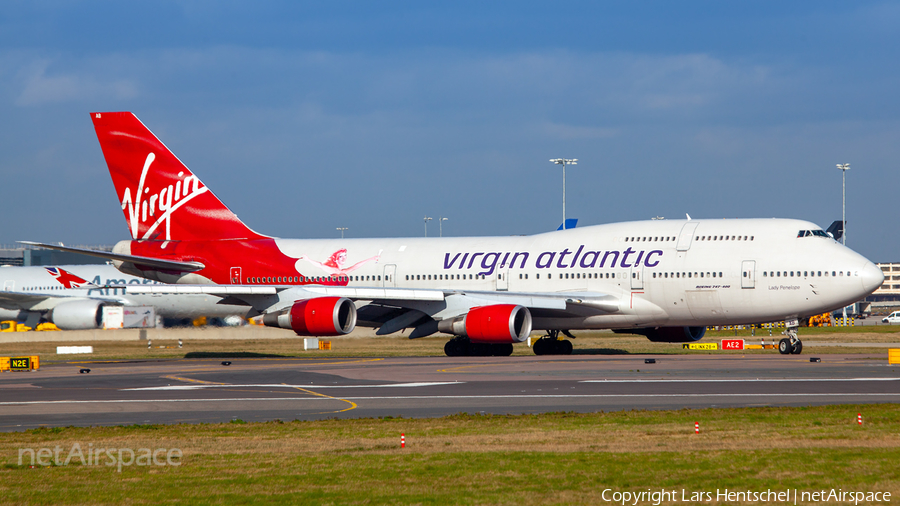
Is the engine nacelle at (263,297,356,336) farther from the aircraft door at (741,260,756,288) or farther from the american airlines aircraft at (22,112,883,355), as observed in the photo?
the aircraft door at (741,260,756,288)

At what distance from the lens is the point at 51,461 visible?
491 inches

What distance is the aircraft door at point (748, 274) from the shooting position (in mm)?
34406

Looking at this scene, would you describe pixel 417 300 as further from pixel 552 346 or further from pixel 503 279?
pixel 552 346

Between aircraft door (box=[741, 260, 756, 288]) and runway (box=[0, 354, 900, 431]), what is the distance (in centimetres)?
305

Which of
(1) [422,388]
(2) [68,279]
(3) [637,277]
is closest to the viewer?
(1) [422,388]

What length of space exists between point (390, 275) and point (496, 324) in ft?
27.5

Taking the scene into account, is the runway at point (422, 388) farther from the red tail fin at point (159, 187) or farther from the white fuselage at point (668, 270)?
the red tail fin at point (159, 187)

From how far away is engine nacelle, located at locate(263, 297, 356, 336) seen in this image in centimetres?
3566

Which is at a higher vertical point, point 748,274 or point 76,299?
point 748,274

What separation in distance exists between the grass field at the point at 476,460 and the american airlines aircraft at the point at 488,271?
18.4m

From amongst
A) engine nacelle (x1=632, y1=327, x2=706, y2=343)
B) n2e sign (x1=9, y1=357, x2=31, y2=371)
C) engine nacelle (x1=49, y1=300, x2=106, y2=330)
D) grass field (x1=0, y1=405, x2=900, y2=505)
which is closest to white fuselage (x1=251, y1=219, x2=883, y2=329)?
engine nacelle (x1=632, y1=327, x2=706, y2=343)

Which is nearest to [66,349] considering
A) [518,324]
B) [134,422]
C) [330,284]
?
[330,284]

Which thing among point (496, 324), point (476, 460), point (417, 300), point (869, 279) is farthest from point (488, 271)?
point (476, 460)

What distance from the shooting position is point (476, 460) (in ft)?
39.7
